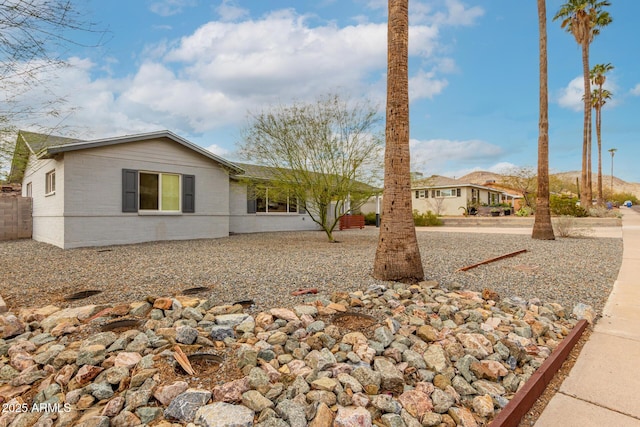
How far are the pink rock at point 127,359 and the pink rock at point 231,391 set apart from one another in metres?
0.70

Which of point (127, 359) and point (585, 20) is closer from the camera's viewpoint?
point (127, 359)

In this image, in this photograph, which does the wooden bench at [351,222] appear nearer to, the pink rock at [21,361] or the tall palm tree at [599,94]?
the pink rock at [21,361]

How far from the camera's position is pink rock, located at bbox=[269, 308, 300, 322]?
314cm

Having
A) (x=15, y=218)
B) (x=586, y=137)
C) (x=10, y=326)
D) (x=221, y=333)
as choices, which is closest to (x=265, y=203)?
(x=15, y=218)

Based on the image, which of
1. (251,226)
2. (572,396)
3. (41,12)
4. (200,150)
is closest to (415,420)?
(572,396)

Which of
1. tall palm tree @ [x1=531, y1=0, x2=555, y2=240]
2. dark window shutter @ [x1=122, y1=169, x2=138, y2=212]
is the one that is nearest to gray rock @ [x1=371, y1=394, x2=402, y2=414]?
dark window shutter @ [x1=122, y1=169, x2=138, y2=212]

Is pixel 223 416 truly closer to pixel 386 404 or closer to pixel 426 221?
pixel 386 404

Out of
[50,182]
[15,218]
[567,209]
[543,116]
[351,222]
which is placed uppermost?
[543,116]

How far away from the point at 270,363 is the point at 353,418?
77 cm

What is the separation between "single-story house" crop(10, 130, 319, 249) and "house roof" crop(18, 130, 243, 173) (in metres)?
→ 0.03

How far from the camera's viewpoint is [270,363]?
2365 mm

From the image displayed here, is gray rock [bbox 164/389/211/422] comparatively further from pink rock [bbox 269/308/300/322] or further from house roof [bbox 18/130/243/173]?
house roof [bbox 18/130/243/173]

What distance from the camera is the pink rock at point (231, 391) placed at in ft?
6.42

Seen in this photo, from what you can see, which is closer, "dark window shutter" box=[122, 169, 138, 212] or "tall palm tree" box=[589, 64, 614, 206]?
"dark window shutter" box=[122, 169, 138, 212]
